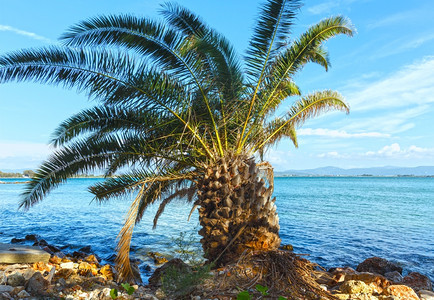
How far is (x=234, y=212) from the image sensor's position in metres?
6.52

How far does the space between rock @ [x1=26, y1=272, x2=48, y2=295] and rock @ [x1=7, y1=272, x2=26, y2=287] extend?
27 centimetres

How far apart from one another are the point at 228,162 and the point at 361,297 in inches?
141

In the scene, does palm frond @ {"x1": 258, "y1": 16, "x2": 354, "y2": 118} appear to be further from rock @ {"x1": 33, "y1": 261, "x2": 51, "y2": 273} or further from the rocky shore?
rock @ {"x1": 33, "y1": 261, "x2": 51, "y2": 273}

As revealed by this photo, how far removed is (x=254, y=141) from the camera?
26.3 ft

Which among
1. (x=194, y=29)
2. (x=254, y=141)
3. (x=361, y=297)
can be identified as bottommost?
(x=361, y=297)

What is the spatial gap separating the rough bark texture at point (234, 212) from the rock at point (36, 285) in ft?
9.03

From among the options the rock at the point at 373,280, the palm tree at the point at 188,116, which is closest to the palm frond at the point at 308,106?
the palm tree at the point at 188,116

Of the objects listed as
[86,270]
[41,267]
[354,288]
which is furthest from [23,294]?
[354,288]

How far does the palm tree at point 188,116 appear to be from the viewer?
6707 millimetres

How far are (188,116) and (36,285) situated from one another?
14.1 ft

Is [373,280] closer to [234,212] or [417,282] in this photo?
[417,282]

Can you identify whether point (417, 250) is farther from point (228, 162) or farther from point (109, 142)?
point (109, 142)

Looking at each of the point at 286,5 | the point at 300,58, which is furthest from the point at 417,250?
the point at 286,5

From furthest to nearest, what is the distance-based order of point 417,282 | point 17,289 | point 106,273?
point 106,273 < point 417,282 < point 17,289
